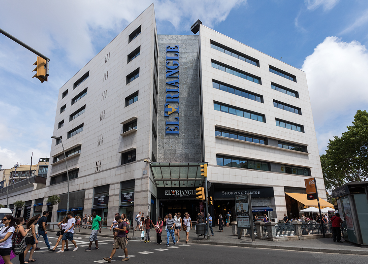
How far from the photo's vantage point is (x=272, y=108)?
121 feet

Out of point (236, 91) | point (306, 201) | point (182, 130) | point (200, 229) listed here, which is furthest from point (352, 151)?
point (200, 229)

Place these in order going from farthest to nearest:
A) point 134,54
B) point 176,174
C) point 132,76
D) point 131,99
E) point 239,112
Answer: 1. point 134,54
2. point 239,112
3. point 132,76
4. point 131,99
5. point 176,174

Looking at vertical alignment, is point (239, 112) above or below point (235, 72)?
below

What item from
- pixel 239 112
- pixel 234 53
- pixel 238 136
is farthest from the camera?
pixel 234 53

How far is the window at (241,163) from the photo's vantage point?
30228 millimetres

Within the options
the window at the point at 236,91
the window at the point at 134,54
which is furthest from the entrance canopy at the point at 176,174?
the window at the point at 134,54

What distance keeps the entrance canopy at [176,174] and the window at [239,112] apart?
30.7ft

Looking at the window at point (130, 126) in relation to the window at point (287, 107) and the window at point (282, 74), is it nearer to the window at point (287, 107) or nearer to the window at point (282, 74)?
the window at point (287, 107)

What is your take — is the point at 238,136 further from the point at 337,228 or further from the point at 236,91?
the point at 337,228

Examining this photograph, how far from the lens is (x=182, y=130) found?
31906 mm

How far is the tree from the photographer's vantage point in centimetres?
3392

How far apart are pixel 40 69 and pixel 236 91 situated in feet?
97.6

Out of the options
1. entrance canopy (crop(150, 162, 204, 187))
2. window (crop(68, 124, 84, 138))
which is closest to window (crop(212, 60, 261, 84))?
entrance canopy (crop(150, 162, 204, 187))

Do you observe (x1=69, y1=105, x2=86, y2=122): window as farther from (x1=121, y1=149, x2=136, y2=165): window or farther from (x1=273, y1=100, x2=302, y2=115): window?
(x1=273, y1=100, x2=302, y2=115): window
